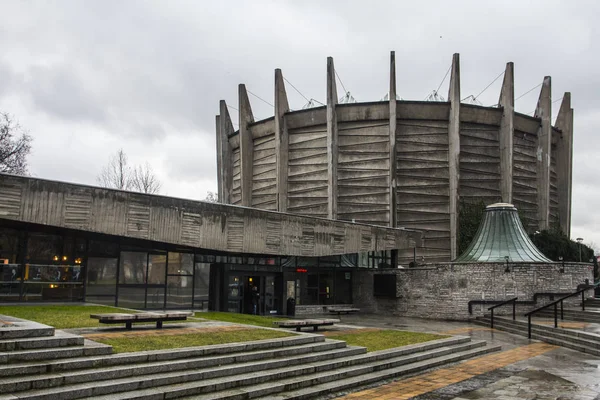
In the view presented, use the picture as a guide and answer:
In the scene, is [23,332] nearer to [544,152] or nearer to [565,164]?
[544,152]

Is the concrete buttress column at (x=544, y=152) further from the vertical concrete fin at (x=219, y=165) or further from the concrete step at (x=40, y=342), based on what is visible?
the concrete step at (x=40, y=342)

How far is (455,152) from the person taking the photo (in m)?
35.2

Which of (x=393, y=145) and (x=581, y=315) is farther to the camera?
(x=393, y=145)

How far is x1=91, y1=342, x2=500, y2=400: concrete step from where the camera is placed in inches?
288

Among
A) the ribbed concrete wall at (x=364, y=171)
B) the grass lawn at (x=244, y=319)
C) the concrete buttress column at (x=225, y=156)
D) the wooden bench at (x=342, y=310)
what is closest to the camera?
the grass lawn at (x=244, y=319)

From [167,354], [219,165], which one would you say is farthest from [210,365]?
[219,165]

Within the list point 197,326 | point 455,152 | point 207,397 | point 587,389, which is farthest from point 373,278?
point 207,397

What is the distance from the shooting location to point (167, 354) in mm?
8219

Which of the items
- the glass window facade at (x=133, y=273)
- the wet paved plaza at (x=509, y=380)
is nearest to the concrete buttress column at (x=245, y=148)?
the glass window facade at (x=133, y=273)

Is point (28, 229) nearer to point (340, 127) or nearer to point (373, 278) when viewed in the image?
point (373, 278)

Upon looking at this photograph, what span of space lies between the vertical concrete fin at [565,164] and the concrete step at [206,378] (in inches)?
1475

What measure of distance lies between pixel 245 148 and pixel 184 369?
112 feet

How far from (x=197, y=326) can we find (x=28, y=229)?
26.2 feet

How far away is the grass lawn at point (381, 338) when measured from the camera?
12.0 m
